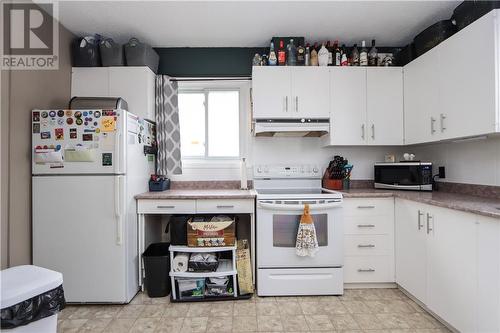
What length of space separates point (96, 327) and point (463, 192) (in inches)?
125

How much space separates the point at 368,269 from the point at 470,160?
130cm

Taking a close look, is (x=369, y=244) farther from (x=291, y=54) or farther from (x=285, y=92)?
(x=291, y=54)

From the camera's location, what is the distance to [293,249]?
2295 mm

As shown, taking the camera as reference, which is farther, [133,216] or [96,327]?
[133,216]

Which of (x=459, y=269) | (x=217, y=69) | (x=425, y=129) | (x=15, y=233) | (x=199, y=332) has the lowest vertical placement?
(x=199, y=332)

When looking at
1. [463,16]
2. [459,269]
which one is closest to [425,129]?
[463,16]

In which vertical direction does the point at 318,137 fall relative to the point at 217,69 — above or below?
below

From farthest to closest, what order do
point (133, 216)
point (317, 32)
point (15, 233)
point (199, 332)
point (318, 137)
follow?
point (318, 137)
point (317, 32)
point (133, 216)
point (15, 233)
point (199, 332)

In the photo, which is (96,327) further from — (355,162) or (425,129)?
(425,129)

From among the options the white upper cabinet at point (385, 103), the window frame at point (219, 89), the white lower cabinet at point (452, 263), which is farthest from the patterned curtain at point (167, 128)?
the white lower cabinet at point (452, 263)

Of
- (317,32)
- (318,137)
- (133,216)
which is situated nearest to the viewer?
(133,216)

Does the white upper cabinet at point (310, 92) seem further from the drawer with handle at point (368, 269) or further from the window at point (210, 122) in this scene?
the drawer with handle at point (368, 269)

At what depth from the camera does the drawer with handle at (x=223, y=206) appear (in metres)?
2.37

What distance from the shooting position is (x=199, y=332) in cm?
186
